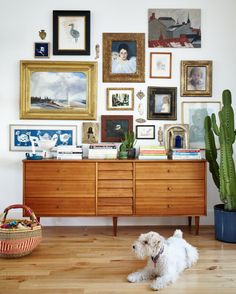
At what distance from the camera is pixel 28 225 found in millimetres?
3449

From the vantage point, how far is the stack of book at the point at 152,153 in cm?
407

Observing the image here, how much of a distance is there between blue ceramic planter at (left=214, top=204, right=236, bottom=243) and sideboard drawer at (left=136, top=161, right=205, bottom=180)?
0.44 metres

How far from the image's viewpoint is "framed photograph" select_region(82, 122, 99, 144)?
175 inches

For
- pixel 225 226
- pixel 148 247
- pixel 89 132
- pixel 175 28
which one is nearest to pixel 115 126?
pixel 89 132

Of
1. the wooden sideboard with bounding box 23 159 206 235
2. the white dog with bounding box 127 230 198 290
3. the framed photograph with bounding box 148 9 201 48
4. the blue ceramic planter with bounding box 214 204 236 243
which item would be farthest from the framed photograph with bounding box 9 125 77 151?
the white dog with bounding box 127 230 198 290

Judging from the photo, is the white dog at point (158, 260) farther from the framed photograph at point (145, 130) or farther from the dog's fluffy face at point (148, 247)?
the framed photograph at point (145, 130)

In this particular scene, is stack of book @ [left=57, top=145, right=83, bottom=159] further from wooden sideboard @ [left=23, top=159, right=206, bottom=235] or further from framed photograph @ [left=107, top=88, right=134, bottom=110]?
framed photograph @ [left=107, top=88, right=134, bottom=110]

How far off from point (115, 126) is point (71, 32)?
1.22 m

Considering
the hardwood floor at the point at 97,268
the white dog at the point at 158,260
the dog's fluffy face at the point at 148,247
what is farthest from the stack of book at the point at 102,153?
the dog's fluffy face at the point at 148,247

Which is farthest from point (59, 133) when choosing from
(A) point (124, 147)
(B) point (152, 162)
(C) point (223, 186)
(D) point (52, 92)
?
(C) point (223, 186)

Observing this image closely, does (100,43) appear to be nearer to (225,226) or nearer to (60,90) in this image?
(60,90)

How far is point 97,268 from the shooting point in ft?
9.91

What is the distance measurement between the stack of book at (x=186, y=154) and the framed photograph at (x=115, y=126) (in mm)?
664

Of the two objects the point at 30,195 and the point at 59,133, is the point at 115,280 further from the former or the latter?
the point at 59,133
